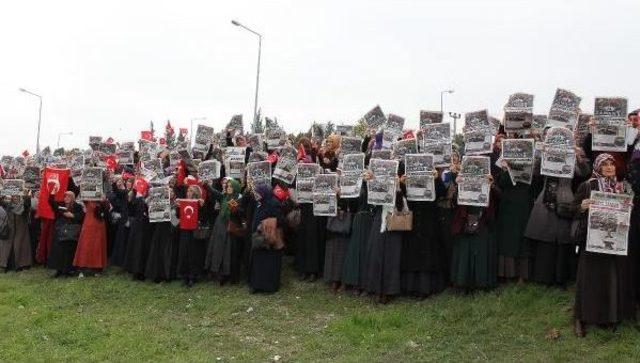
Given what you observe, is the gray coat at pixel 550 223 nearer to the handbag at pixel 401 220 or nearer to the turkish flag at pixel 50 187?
the handbag at pixel 401 220

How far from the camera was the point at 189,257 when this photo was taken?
13430 millimetres

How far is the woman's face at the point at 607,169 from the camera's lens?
8.23 m

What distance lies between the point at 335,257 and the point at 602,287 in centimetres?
477

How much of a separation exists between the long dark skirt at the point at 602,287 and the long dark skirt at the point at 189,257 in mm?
7371

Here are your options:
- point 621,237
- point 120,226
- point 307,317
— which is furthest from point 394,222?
point 120,226

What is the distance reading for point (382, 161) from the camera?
10.8 m

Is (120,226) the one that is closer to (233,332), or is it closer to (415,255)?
(233,332)

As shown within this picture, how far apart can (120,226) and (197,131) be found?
2.64 m

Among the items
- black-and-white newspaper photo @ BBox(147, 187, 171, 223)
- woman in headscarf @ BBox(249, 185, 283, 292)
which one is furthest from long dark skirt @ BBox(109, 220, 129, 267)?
woman in headscarf @ BBox(249, 185, 283, 292)

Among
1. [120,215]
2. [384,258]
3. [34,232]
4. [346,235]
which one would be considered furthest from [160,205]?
[384,258]

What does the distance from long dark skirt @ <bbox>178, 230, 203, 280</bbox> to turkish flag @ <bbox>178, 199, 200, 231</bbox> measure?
0.22 m

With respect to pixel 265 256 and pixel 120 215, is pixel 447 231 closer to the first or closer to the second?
pixel 265 256

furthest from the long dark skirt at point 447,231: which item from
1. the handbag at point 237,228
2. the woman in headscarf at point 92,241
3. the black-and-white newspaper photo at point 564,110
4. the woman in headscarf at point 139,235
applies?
the woman in headscarf at point 92,241

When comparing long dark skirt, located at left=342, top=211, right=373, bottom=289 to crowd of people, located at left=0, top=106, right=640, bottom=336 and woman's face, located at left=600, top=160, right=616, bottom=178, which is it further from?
woman's face, located at left=600, top=160, right=616, bottom=178
